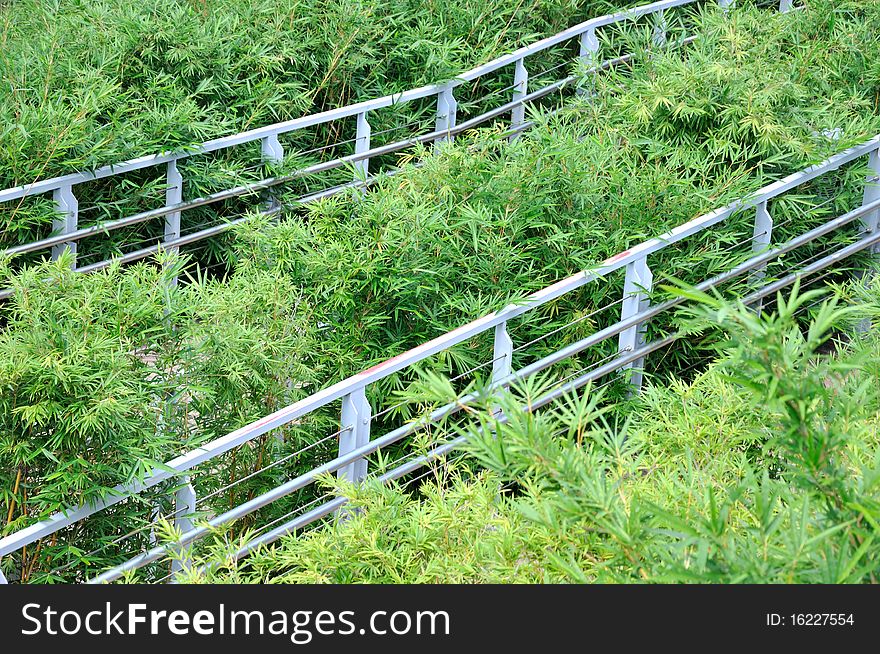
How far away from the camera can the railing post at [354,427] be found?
12.8 ft

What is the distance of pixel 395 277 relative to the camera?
13.9ft

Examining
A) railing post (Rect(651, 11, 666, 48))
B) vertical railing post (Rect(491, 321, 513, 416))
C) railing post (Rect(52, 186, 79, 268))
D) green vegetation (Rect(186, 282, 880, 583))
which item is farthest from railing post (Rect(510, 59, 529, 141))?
green vegetation (Rect(186, 282, 880, 583))

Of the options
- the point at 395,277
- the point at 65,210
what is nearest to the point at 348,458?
the point at 395,277

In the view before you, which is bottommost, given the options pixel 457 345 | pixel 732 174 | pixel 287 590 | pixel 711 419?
pixel 287 590

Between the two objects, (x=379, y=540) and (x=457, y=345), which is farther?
(x=457, y=345)

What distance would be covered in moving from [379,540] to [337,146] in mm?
4023

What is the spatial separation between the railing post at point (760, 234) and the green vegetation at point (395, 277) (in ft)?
0.21

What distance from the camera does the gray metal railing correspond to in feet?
17.2

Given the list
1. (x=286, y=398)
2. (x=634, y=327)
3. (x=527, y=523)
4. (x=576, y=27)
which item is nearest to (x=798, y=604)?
(x=527, y=523)

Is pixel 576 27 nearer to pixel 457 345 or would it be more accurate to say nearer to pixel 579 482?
pixel 457 345

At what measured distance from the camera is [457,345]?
173 inches

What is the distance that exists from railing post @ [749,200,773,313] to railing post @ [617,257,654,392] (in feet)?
1.98

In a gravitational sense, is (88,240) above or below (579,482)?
above

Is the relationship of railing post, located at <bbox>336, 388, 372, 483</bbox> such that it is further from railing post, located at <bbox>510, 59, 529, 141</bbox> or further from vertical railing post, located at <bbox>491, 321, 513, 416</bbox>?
railing post, located at <bbox>510, 59, 529, 141</bbox>
